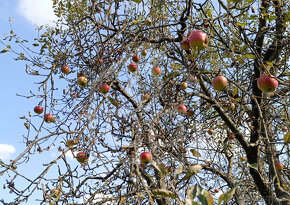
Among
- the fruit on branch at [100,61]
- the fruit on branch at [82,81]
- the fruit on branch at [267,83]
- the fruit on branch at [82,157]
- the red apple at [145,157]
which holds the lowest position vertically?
the red apple at [145,157]

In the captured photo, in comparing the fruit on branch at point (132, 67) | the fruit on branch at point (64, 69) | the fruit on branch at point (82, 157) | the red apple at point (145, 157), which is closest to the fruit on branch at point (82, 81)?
the fruit on branch at point (64, 69)

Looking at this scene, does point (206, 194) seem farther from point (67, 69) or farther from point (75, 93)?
point (67, 69)

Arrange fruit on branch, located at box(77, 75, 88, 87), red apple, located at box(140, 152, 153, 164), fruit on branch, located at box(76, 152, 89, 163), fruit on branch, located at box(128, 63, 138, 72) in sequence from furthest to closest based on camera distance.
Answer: fruit on branch, located at box(128, 63, 138, 72), fruit on branch, located at box(77, 75, 88, 87), fruit on branch, located at box(76, 152, 89, 163), red apple, located at box(140, 152, 153, 164)

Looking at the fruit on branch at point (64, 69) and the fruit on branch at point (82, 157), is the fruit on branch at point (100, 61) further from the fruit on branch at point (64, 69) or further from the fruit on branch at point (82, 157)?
the fruit on branch at point (82, 157)

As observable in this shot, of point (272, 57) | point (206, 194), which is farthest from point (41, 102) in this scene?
point (272, 57)

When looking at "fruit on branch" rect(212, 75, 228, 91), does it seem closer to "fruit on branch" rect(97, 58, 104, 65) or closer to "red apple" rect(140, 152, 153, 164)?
"red apple" rect(140, 152, 153, 164)

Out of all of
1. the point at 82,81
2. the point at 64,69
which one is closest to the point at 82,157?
the point at 82,81

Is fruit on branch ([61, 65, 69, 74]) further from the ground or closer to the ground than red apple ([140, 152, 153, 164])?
further from the ground

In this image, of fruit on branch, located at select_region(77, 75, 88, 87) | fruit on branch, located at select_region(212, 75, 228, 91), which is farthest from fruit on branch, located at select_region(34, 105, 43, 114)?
fruit on branch, located at select_region(212, 75, 228, 91)

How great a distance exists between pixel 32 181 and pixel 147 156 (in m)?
0.93

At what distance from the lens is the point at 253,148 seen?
13.5 feet

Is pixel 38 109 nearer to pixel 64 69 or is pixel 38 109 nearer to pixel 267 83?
pixel 64 69

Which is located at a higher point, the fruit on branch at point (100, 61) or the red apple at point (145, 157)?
the fruit on branch at point (100, 61)

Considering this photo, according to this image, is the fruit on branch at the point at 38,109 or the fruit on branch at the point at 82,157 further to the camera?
the fruit on branch at the point at 38,109
